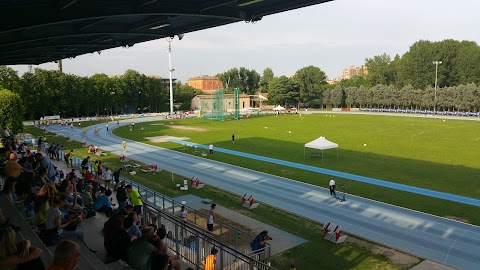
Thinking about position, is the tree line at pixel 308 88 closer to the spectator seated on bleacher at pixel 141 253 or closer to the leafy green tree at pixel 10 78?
the leafy green tree at pixel 10 78

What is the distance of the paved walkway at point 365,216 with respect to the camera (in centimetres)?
1310

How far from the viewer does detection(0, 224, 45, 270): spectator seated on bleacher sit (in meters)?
4.21

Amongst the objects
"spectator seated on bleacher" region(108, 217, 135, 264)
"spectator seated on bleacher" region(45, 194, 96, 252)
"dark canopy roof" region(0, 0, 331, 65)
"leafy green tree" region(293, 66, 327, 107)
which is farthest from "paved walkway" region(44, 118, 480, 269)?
"leafy green tree" region(293, 66, 327, 107)

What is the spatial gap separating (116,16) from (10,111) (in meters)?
34.5

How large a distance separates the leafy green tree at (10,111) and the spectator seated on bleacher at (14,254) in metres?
38.3

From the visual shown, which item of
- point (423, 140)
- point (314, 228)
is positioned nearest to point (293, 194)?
point (314, 228)

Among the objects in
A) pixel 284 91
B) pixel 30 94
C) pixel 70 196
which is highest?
pixel 284 91

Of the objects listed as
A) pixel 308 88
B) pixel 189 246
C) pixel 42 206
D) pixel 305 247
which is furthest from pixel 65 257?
pixel 308 88

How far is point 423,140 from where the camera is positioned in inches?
1578

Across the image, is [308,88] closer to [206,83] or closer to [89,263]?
[206,83]

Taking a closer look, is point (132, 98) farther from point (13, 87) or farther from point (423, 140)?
point (423, 140)

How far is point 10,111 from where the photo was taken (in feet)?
122

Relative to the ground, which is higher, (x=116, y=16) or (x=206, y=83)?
(x=206, y=83)

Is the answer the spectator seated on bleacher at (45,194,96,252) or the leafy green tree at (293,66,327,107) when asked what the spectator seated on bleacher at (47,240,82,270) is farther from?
the leafy green tree at (293,66,327,107)
